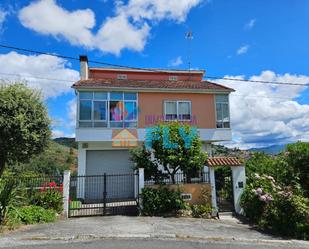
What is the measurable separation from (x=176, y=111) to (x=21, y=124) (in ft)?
37.9

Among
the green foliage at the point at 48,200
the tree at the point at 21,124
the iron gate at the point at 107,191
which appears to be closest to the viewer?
the tree at the point at 21,124

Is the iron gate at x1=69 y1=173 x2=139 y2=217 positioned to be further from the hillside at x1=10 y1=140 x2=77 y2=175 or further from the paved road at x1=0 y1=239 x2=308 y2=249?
the hillside at x1=10 y1=140 x2=77 y2=175

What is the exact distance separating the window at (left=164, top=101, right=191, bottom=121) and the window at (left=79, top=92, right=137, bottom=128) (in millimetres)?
2481

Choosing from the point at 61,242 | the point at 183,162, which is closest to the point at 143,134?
the point at 183,162

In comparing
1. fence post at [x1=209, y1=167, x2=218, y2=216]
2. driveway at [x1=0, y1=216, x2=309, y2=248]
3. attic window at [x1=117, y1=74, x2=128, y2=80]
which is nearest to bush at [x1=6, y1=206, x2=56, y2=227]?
driveway at [x1=0, y1=216, x2=309, y2=248]

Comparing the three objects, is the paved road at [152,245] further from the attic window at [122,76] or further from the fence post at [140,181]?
the attic window at [122,76]

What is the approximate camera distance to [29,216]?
9.73 meters

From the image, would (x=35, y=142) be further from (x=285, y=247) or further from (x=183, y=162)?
(x=285, y=247)

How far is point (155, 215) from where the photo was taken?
1175 cm

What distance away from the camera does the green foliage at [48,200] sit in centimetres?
1128

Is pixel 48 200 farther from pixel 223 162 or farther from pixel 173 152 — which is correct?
pixel 223 162

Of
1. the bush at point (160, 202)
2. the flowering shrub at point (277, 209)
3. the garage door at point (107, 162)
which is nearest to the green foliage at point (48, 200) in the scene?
the bush at point (160, 202)

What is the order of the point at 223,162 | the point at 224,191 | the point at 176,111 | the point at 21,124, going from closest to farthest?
1. the point at 21,124
2. the point at 223,162
3. the point at 224,191
4. the point at 176,111

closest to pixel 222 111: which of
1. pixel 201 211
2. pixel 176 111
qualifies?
pixel 176 111
